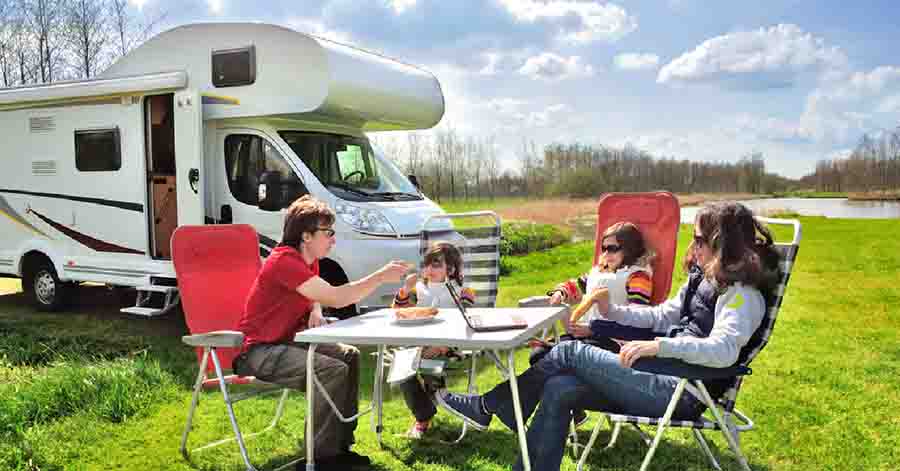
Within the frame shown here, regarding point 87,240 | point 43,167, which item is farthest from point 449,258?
point 43,167

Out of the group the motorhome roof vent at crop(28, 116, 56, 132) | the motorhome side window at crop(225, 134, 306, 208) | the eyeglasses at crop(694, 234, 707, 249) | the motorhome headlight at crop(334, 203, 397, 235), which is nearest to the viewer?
the eyeglasses at crop(694, 234, 707, 249)

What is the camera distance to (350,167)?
730 centimetres

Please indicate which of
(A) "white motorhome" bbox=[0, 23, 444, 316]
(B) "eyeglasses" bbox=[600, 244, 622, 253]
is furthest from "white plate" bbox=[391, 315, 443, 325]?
(A) "white motorhome" bbox=[0, 23, 444, 316]

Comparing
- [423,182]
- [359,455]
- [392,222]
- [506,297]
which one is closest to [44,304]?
[392,222]

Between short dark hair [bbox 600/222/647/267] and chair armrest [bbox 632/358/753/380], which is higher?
short dark hair [bbox 600/222/647/267]

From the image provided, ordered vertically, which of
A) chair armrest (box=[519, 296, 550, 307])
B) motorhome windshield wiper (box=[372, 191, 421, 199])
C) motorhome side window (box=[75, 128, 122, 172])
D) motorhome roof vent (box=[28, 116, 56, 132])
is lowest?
chair armrest (box=[519, 296, 550, 307])

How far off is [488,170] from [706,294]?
20213 millimetres

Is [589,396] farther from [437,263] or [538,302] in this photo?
[437,263]

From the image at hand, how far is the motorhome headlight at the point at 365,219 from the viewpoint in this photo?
21.6 feet

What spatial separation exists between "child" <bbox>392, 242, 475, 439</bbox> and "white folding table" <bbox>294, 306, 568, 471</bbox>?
1.60 feet

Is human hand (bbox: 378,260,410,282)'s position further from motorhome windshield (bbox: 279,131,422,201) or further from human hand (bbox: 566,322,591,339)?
motorhome windshield (bbox: 279,131,422,201)

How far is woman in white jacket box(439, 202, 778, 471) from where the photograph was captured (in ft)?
9.87

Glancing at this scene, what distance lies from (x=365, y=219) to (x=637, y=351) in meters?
3.96

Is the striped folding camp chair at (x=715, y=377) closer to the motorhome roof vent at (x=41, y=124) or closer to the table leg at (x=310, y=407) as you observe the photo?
the table leg at (x=310, y=407)
